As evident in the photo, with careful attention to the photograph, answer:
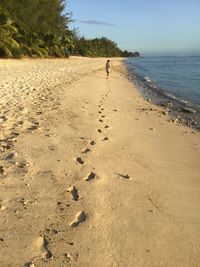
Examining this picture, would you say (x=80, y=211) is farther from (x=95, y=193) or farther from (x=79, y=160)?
(x=79, y=160)

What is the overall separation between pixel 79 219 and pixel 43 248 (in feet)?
2.57

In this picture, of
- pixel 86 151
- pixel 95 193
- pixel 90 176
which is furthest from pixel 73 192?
pixel 86 151

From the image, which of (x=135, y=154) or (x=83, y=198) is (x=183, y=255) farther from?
(x=135, y=154)

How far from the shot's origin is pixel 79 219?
4.80m

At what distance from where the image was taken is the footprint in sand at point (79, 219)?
15.3ft

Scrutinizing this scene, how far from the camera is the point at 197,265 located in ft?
13.2

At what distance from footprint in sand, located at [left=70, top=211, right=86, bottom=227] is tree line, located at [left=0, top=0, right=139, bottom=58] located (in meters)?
29.4

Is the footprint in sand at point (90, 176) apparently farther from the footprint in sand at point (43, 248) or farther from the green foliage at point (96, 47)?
the green foliage at point (96, 47)

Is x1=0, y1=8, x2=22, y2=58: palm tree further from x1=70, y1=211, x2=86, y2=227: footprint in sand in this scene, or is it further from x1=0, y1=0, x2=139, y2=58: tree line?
x1=70, y1=211, x2=86, y2=227: footprint in sand

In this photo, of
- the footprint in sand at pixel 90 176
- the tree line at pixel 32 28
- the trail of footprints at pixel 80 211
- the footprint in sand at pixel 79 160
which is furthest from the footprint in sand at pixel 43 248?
the tree line at pixel 32 28

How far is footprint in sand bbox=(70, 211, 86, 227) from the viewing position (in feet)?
15.3

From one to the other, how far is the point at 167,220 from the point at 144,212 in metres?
0.32

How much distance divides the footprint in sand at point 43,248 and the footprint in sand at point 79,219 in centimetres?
46

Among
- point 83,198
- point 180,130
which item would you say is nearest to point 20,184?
point 83,198
